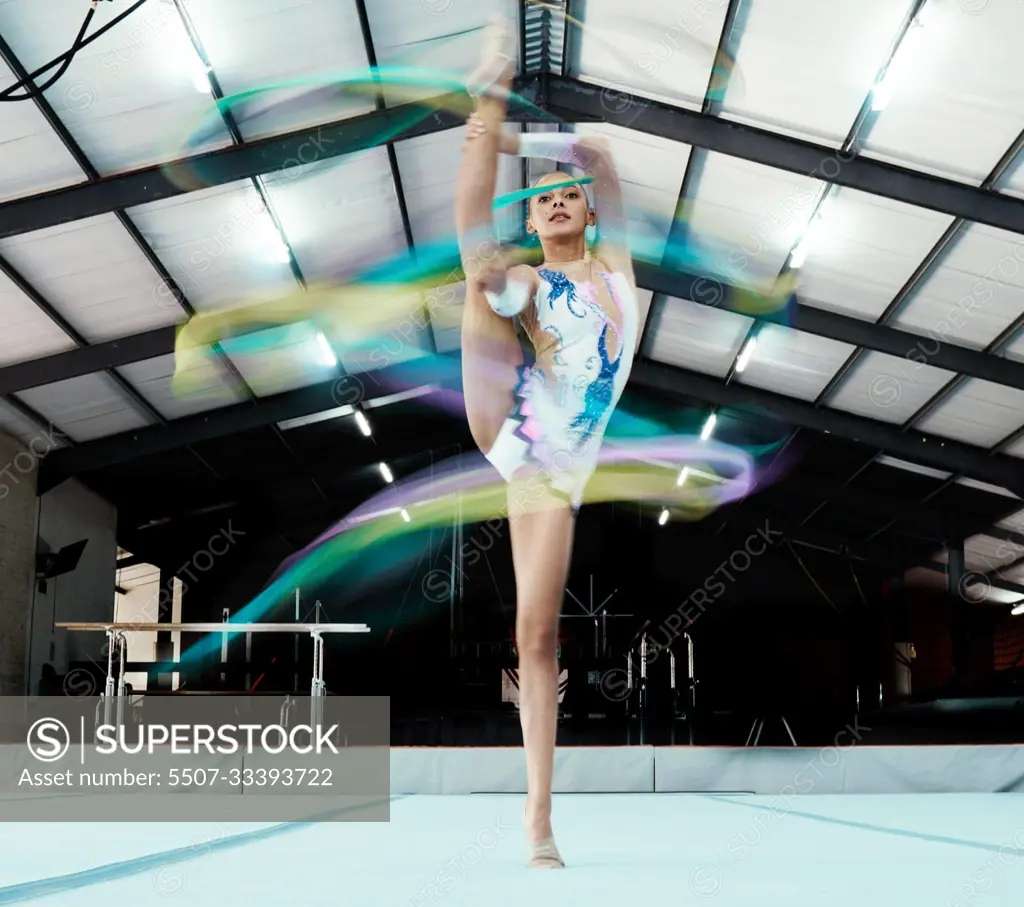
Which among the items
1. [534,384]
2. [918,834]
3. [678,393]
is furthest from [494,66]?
[678,393]

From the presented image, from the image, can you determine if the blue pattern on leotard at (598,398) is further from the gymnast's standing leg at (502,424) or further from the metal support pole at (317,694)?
the metal support pole at (317,694)

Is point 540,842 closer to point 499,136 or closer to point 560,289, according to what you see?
point 560,289

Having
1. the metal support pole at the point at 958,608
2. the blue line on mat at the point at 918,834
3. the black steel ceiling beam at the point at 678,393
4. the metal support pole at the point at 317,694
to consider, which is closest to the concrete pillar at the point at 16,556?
the black steel ceiling beam at the point at 678,393

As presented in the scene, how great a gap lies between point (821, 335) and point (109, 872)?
1135 centimetres

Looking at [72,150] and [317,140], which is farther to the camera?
[317,140]

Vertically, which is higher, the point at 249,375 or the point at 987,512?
the point at 249,375

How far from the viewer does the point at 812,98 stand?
8422mm

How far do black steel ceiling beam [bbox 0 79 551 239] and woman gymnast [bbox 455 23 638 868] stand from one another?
7.24m

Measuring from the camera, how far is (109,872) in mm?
1472

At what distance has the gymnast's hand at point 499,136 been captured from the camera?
1.58 metres

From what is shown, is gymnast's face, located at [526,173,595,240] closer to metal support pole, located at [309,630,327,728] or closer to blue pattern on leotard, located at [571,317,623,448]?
blue pattern on leotard, located at [571,317,623,448]

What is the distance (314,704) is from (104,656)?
39.0ft

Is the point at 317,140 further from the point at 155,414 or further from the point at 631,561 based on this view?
the point at 631,561

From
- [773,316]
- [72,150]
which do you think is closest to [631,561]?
[773,316]
